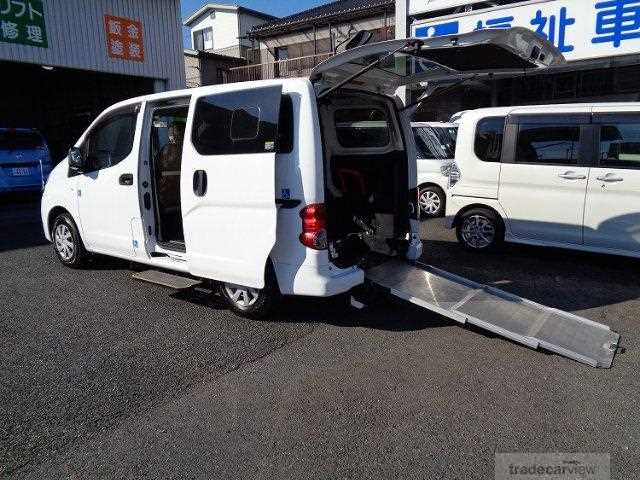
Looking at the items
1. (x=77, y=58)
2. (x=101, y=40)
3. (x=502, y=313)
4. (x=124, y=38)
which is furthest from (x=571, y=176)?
(x=124, y=38)

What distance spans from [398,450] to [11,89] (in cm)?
1984

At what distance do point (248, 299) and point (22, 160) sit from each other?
385 inches

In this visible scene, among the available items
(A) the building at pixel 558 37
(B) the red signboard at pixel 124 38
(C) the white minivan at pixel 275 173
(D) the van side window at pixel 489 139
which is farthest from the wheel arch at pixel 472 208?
(B) the red signboard at pixel 124 38

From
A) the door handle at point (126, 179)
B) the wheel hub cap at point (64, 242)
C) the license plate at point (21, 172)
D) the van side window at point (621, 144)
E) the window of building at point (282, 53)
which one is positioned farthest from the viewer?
the window of building at point (282, 53)

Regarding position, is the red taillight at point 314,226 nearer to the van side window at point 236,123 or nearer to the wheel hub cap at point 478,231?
the van side window at point 236,123

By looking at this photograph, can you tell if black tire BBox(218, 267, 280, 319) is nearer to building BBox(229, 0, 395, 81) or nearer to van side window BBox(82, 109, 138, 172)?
van side window BBox(82, 109, 138, 172)

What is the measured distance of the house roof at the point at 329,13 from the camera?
18812 mm

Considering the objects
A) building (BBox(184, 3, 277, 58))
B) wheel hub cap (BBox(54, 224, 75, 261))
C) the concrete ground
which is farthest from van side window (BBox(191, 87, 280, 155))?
building (BBox(184, 3, 277, 58))

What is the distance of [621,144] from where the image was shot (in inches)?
202

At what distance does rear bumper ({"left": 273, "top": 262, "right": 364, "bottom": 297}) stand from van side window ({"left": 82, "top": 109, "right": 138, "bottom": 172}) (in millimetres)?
2049

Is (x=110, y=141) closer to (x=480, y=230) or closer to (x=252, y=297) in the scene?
(x=252, y=297)

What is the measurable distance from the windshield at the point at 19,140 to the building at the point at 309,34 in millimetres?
8958

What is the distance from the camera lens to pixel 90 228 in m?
5.09

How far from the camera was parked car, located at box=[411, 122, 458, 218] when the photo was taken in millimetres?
8391
